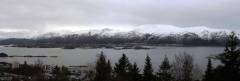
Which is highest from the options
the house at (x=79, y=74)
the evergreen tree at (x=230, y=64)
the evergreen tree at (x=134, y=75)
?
the evergreen tree at (x=230, y=64)

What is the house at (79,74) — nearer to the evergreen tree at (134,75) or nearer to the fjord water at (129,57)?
the fjord water at (129,57)

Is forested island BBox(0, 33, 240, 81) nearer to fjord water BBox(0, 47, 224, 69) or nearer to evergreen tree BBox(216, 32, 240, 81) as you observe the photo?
evergreen tree BBox(216, 32, 240, 81)

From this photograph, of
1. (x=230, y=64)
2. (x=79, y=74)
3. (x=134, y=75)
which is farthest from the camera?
(x=79, y=74)

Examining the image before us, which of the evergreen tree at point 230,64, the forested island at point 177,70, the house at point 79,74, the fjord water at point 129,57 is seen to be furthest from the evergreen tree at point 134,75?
the fjord water at point 129,57

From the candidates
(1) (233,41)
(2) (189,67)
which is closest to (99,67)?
(2) (189,67)

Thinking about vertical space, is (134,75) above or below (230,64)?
below

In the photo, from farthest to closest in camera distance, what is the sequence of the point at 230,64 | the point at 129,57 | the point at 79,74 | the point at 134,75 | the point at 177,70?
the point at 129,57 < the point at 79,74 < the point at 177,70 < the point at 134,75 < the point at 230,64

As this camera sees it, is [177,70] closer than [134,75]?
No

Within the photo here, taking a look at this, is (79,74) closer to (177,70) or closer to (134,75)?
(177,70)

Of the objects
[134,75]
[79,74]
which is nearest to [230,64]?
[134,75]

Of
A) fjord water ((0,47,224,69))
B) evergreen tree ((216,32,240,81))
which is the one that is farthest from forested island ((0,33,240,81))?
fjord water ((0,47,224,69))

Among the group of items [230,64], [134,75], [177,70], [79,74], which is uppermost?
[230,64]

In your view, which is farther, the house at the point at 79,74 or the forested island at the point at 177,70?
the house at the point at 79,74

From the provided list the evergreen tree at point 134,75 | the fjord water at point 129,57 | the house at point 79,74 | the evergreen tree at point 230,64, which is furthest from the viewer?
the fjord water at point 129,57
